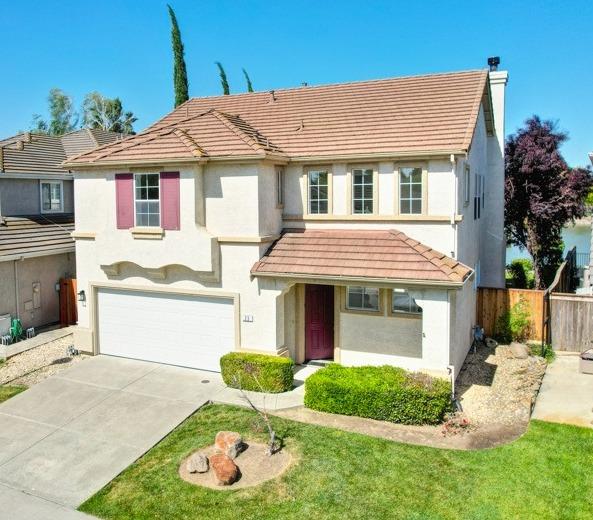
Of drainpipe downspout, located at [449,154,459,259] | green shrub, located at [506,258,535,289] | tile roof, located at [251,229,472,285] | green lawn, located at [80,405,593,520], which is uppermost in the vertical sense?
drainpipe downspout, located at [449,154,459,259]

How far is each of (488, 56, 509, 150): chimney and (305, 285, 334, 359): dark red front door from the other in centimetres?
970

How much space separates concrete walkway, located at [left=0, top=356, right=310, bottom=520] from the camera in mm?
9203

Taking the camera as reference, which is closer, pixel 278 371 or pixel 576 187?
pixel 278 371

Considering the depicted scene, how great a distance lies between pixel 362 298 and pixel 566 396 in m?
5.33

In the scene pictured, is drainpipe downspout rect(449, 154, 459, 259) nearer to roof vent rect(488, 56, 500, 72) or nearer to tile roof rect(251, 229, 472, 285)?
tile roof rect(251, 229, 472, 285)

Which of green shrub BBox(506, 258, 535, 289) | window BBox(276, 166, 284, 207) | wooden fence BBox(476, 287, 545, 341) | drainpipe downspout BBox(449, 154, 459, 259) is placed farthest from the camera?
green shrub BBox(506, 258, 535, 289)

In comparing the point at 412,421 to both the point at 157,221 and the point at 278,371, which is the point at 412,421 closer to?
the point at 278,371

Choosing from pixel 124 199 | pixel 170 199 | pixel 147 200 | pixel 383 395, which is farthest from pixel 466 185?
pixel 124 199

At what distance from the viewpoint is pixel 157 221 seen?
46.9ft

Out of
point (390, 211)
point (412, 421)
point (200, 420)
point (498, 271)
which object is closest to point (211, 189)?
point (390, 211)

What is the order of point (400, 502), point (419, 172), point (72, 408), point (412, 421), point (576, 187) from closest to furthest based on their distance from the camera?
1. point (400, 502)
2. point (412, 421)
3. point (72, 408)
4. point (419, 172)
5. point (576, 187)

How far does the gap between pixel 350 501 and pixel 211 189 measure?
27.8ft

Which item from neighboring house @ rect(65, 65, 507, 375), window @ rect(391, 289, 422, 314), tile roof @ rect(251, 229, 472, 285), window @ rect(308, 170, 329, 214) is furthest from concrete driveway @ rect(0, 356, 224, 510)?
window @ rect(308, 170, 329, 214)

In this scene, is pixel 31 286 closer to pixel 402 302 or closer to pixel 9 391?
pixel 9 391
